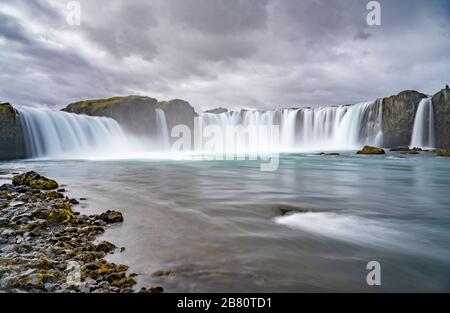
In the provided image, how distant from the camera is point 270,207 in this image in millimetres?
8344

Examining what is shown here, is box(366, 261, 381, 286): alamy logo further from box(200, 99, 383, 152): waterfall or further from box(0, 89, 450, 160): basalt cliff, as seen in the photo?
box(200, 99, 383, 152): waterfall

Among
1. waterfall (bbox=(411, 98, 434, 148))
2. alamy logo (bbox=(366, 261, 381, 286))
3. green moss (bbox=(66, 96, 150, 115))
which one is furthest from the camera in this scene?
green moss (bbox=(66, 96, 150, 115))

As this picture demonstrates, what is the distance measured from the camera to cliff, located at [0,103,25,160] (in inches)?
1214

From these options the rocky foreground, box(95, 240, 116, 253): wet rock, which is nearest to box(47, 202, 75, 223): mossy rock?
the rocky foreground

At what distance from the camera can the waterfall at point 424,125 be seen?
52656mm

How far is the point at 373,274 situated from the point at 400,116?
63.8 metres

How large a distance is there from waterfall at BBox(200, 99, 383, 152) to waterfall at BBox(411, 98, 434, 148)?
6747mm

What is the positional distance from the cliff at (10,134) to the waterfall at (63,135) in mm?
845

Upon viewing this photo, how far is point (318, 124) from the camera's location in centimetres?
6738

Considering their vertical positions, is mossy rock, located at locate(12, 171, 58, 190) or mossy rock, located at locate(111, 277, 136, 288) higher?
mossy rock, located at locate(12, 171, 58, 190)

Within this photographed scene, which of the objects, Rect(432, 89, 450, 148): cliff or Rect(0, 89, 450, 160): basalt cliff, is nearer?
Rect(432, 89, 450, 148): cliff

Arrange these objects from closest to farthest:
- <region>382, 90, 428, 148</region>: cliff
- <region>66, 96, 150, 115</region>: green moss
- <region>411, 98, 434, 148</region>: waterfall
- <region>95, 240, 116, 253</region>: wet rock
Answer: <region>95, 240, 116, 253</region>: wet rock → <region>411, 98, 434, 148</region>: waterfall → <region>382, 90, 428, 148</region>: cliff → <region>66, 96, 150, 115</region>: green moss
